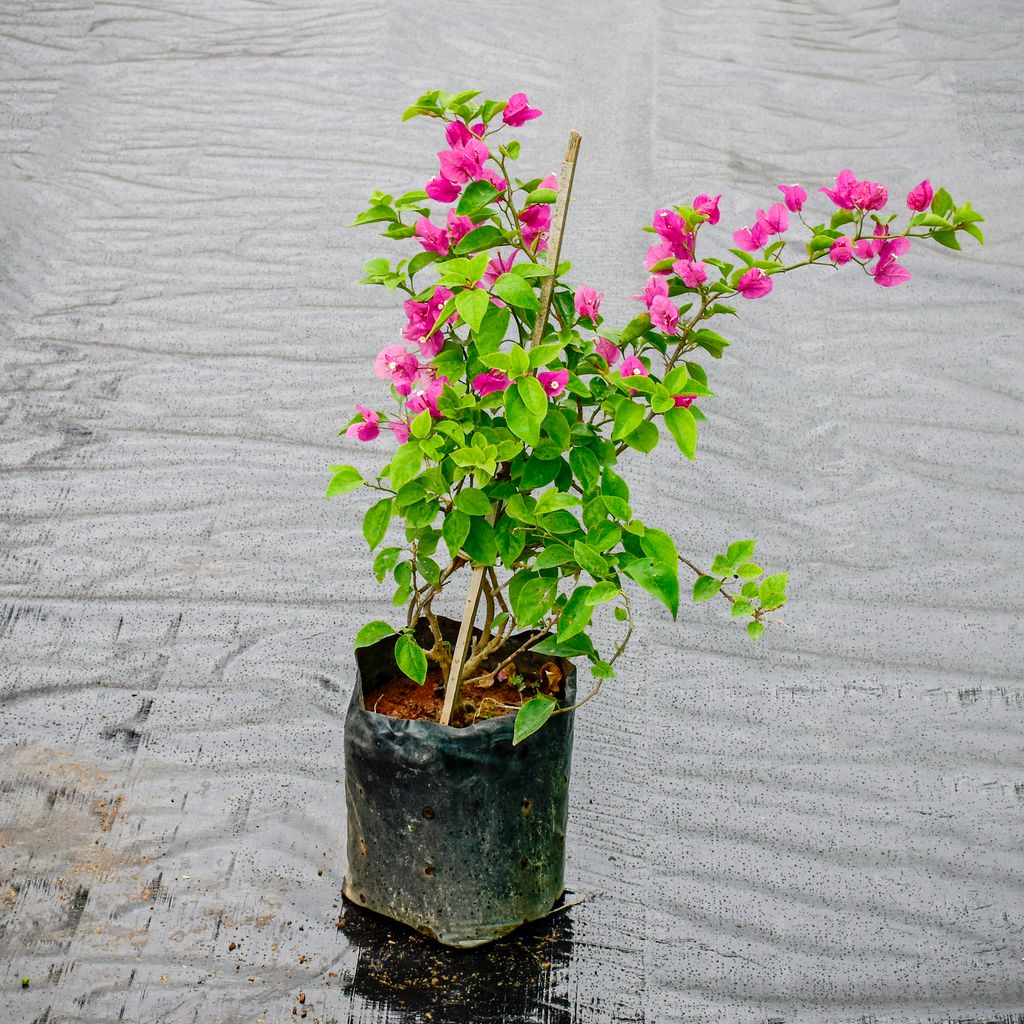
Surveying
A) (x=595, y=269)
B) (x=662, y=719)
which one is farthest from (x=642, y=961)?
(x=595, y=269)

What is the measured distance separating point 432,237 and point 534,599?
1.38 ft

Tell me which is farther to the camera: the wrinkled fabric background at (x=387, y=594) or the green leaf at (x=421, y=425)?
the wrinkled fabric background at (x=387, y=594)

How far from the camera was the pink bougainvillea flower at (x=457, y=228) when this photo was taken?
4.13 ft

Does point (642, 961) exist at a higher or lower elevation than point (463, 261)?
lower

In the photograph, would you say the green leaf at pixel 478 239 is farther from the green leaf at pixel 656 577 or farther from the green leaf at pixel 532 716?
the green leaf at pixel 532 716

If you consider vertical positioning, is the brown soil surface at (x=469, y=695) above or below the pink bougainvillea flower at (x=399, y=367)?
below

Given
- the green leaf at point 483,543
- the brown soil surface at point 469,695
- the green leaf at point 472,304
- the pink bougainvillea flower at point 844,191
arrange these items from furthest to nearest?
1. the brown soil surface at point 469,695
2. the green leaf at point 483,543
3. the pink bougainvillea flower at point 844,191
4. the green leaf at point 472,304

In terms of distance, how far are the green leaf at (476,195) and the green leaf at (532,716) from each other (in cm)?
57

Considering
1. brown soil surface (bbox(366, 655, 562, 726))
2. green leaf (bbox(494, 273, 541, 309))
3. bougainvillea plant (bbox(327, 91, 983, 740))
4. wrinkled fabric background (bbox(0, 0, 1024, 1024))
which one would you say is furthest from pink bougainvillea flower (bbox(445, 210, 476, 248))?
wrinkled fabric background (bbox(0, 0, 1024, 1024))

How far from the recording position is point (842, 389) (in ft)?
8.93

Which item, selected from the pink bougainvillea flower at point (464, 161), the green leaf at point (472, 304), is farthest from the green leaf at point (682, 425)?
the pink bougainvillea flower at point (464, 161)

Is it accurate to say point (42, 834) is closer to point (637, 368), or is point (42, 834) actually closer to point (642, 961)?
point (642, 961)

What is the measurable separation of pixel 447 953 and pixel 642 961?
0.89 feet

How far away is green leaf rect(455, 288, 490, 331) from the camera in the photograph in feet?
3.69
